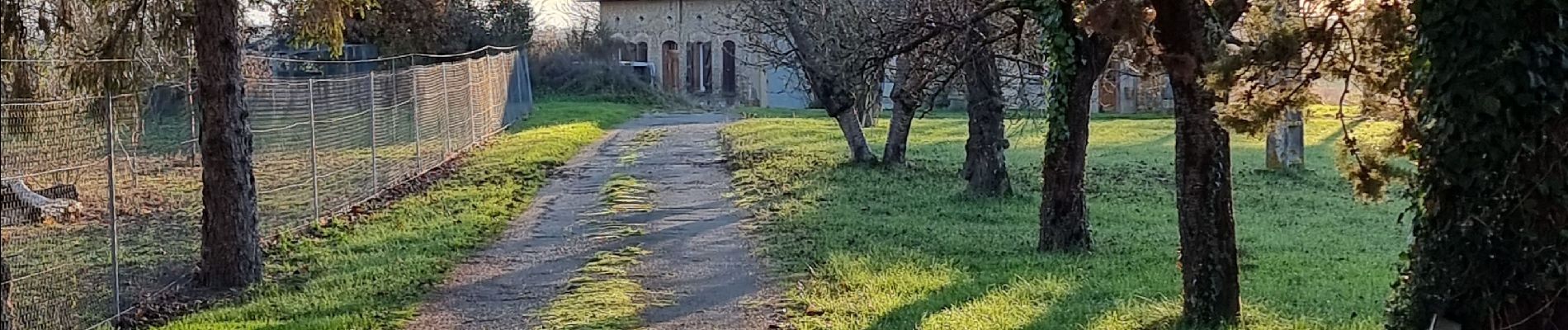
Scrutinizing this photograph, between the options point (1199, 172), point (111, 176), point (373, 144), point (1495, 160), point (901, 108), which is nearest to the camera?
point (1495, 160)

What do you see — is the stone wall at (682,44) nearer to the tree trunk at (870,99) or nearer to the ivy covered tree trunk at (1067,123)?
the tree trunk at (870,99)

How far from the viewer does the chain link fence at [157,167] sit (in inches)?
273

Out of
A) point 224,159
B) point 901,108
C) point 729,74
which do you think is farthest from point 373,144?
point 729,74

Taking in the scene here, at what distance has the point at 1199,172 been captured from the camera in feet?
23.0

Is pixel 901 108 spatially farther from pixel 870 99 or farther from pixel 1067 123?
pixel 1067 123

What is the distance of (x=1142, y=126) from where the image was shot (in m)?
28.9

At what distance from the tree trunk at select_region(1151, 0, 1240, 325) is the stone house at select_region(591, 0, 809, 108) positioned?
29.6m

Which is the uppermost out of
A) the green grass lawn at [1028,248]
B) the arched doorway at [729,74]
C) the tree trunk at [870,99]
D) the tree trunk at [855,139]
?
the arched doorway at [729,74]

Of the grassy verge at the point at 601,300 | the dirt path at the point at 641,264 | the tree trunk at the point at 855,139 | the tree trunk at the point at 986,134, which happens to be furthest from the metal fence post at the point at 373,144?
the tree trunk at the point at 855,139

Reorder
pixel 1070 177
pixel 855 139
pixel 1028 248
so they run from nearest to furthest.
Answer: pixel 1070 177 < pixel 1028 248 < pixel 855 139

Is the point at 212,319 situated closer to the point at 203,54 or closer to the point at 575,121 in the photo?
the point at 203,54

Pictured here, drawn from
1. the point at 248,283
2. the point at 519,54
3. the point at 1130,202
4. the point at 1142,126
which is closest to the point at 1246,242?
the point at 1130,202

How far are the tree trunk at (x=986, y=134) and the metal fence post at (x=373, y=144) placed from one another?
18.8ft

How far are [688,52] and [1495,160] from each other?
116 feet
